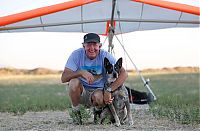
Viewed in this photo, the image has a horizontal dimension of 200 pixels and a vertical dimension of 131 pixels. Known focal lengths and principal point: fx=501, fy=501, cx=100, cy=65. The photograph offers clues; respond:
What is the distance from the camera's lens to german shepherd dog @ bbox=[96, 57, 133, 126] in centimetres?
557

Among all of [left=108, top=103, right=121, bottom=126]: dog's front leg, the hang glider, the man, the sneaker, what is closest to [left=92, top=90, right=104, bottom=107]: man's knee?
the man

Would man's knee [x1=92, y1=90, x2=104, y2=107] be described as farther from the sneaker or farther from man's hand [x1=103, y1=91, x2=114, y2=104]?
the sneaker

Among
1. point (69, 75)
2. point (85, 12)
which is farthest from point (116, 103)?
point (85, 12)

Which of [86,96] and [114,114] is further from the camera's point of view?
[86,96]

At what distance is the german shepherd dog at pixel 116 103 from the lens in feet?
18.3

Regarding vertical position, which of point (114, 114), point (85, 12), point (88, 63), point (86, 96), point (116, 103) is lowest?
point (114, 114)

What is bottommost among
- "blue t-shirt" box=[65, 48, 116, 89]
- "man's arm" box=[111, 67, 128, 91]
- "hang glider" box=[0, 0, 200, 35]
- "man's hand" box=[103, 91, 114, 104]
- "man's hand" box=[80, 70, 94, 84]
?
"man's hand" box=[103, 91, 114, 104]

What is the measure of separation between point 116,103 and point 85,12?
1.73 m

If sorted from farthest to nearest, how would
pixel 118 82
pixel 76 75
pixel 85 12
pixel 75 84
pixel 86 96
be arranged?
1. pixel 85 12
2. pixel 86 96
3. pixel 75 84
4. pixel 76 75
5. pixel 118 82

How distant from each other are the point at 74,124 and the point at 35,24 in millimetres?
1818

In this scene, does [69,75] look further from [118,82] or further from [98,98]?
[118,82]

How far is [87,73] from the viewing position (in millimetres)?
5598

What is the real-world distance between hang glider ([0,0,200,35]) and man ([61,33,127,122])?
2.52 ft

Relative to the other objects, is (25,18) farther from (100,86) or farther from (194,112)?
(194,112)
